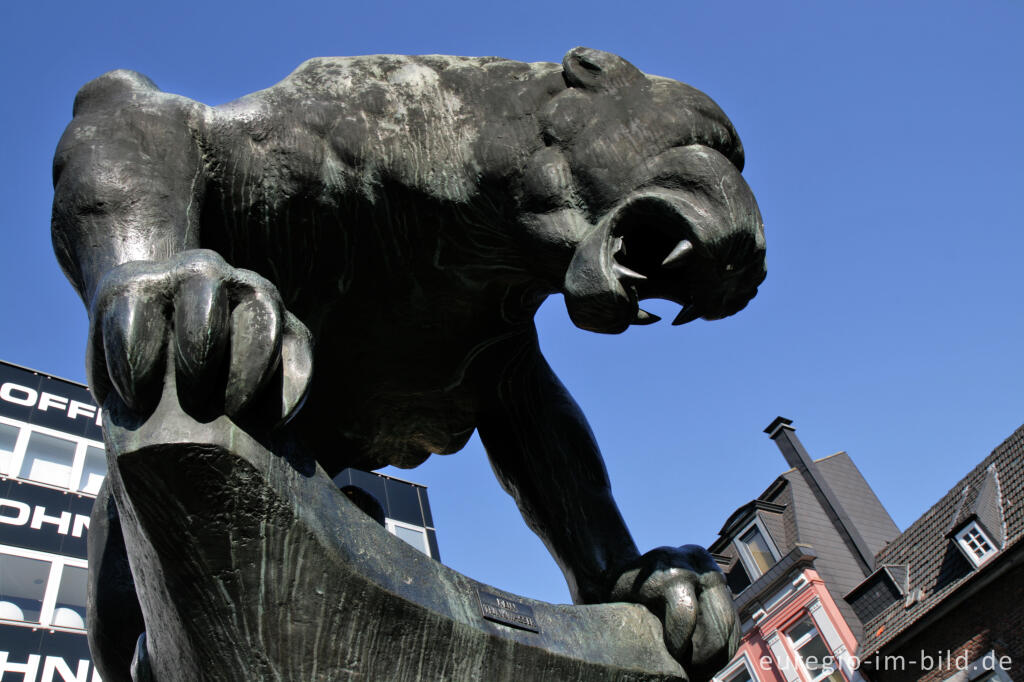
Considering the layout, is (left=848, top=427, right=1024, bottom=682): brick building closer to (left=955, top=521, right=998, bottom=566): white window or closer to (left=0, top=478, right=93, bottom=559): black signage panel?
(left=955, top=521, right=998, bottom=566): white window

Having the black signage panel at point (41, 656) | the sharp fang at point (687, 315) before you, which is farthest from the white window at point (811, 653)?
the sharp fang at point (687, 315)

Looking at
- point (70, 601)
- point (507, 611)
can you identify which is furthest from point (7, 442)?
point (507, 611)

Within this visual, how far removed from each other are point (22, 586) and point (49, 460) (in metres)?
3.06

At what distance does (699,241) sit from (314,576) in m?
0.89

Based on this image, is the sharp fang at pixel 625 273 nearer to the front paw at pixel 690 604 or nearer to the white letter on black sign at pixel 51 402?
the front paw at pixel 690 604

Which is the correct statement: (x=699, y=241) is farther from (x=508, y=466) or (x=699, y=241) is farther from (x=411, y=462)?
(x=411, y=462)

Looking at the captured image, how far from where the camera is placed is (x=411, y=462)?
2209mm

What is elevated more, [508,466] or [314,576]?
[508,466]

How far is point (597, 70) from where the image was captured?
1.74 meters

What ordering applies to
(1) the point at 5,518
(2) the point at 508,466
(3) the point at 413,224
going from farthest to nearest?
(1) the point at 5,518
(2) the point at 508,466
(3) the point at 413,224

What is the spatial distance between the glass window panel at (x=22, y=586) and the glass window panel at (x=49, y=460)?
1843 mm

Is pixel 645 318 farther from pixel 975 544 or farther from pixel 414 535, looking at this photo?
pixel 975 544

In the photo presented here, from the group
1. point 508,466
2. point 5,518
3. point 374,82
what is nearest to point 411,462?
point 508,466

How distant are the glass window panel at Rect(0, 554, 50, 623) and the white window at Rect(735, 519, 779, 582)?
629 inches
